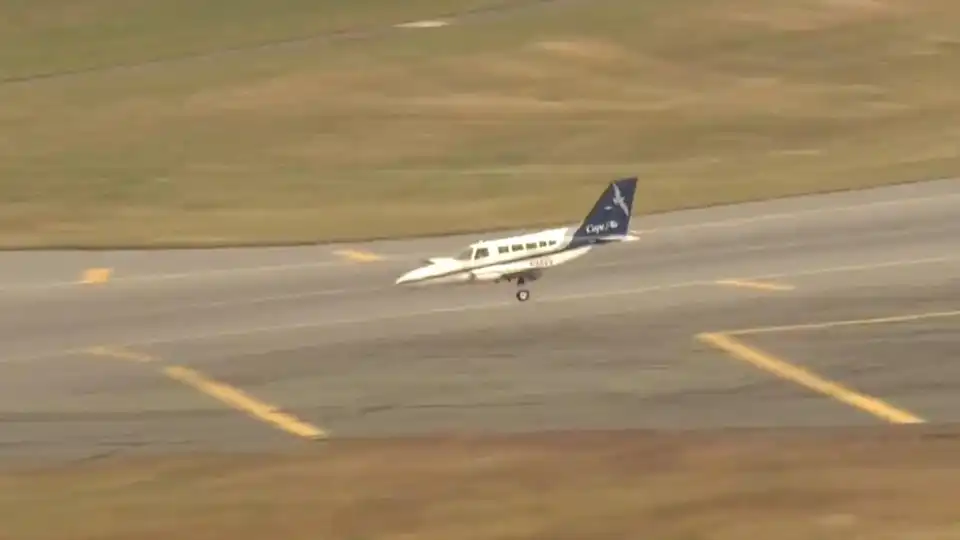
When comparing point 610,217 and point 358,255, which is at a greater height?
point 610,217

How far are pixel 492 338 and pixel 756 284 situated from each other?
8.21m

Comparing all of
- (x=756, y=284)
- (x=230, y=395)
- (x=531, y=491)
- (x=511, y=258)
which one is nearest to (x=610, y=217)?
(x=511, y=258)

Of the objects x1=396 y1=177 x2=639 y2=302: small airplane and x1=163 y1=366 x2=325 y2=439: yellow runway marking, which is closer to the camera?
x1=163 y1=366 x2=325 y2=439: yellow runway marking

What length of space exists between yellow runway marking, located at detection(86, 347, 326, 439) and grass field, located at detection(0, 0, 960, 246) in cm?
1293

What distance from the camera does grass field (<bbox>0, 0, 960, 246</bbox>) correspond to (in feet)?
193

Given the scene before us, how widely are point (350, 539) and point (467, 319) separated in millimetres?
15602

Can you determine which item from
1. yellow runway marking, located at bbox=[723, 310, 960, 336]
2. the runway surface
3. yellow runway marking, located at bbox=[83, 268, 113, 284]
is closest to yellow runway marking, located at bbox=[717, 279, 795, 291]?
the runway surface

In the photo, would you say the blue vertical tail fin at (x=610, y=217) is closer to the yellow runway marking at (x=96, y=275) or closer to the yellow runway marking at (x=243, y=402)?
the yellow runway marking at (x=243, y=402)

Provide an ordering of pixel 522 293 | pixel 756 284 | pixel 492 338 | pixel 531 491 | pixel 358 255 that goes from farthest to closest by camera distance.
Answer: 1. pixel 358 255
2. pixel 756 284
3. pixel 522 293
4. pixel 492 338
5. pixel 531 491

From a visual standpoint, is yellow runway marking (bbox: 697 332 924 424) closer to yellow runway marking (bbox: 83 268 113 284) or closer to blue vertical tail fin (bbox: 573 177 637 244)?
blue vertical tail fin (bbox: 573 177 637 244)

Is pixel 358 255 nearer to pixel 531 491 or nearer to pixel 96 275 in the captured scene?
pixel 96 275

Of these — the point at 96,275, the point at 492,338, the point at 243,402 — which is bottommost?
the point at 243,402

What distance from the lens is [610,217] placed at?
44.0 m

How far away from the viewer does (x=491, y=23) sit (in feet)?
268
